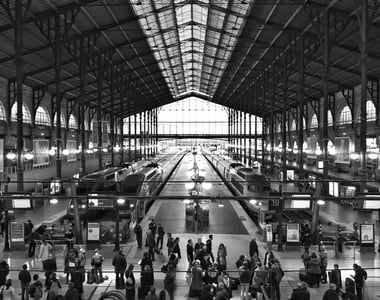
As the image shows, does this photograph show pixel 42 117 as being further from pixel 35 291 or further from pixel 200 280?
pixel 200 280

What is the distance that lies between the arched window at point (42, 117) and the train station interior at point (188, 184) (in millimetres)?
210

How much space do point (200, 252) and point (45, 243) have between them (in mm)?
6053

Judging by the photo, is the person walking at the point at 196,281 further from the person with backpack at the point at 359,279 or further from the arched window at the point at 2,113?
the arched window at the point at 2,113

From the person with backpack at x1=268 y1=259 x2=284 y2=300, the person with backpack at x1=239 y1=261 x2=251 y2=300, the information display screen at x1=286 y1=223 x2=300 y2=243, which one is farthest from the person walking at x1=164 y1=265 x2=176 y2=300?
the information display screen at x1=286 y1=223 x2=300 y2=243

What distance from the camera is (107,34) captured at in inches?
1238

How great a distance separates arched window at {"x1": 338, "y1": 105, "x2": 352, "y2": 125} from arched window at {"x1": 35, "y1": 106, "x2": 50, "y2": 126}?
3284 centimetres

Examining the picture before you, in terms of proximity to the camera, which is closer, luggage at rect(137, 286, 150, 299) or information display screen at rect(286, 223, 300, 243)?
luggage at rect(137, 286, 150, 299)

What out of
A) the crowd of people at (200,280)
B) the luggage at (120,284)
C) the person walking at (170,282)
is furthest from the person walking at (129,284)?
the luggage at (120,284)

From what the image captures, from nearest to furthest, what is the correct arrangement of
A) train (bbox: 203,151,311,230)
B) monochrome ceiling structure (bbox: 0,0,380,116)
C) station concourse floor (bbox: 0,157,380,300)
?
station concourse floor (bbox: 0,157,380,300) < train (bbox: 203,151,311,230) < monochrome ceiling structure (bbox: 0,0,380,116)

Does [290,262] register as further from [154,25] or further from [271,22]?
[154,25]

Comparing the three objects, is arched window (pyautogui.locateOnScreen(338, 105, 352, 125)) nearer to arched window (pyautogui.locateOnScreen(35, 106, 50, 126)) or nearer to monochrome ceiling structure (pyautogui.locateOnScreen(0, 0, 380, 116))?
monochrome ceiling structure (pyautogui.locateOnScreen(0, 0, 380, 116))

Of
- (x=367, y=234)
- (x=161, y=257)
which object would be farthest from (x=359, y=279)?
(x=161, y=257)

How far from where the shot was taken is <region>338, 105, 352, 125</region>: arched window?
46188 millimetres

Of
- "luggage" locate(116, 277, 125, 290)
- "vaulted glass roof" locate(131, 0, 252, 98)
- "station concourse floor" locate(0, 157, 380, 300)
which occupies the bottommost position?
"station concourse floor" locate(0, 157, 380, 300)
